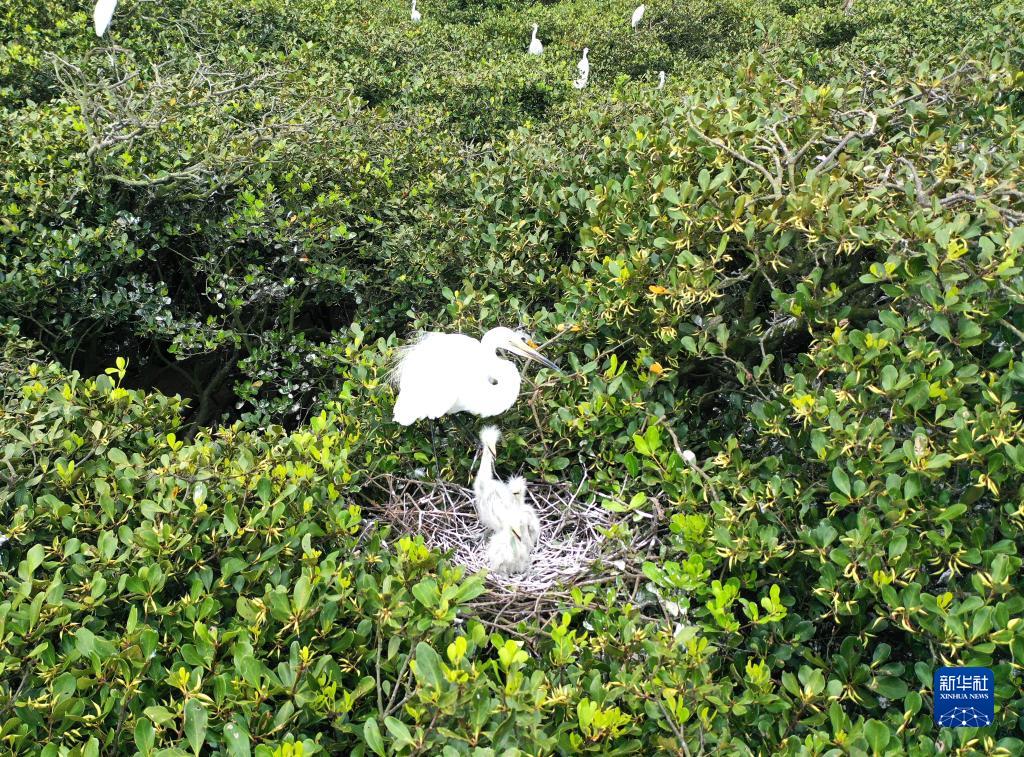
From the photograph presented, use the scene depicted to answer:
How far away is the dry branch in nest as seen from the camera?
6.55 ft

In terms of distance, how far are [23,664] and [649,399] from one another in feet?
6.02

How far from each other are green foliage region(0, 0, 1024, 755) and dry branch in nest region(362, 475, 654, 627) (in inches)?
2.1

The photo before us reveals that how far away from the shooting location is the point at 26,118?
12.5 feet

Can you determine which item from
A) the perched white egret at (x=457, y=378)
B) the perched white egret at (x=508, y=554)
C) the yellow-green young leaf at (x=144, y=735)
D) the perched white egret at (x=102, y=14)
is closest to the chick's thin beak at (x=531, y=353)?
the perched white egret at (x=457, y=378)

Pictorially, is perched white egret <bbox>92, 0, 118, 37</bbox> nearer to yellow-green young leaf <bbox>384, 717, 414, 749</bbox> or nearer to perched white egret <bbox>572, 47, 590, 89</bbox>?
perched white egret <bbox>572, 47, 590, 89</bbox>

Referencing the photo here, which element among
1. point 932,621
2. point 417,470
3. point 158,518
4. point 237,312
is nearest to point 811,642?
point 932,621

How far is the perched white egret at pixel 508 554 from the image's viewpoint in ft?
6.89

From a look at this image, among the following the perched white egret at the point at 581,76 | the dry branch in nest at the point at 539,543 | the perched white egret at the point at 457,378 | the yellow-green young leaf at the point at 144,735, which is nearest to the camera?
the yellow-green young leaf at the point at 144,735

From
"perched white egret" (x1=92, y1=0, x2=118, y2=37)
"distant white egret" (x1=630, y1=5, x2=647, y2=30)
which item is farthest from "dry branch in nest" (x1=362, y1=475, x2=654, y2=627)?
"distant white egret" (x1=630, y1=5, x2=647, y2=30)

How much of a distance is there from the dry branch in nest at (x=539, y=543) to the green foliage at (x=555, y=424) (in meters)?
0.05

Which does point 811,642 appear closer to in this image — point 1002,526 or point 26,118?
point 1002,526

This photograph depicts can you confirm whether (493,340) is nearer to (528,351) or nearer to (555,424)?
(528,351)

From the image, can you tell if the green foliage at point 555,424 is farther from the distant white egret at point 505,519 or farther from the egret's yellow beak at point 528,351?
the distant white egret at point 505,519

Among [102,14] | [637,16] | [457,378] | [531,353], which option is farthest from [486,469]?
[637,16]
